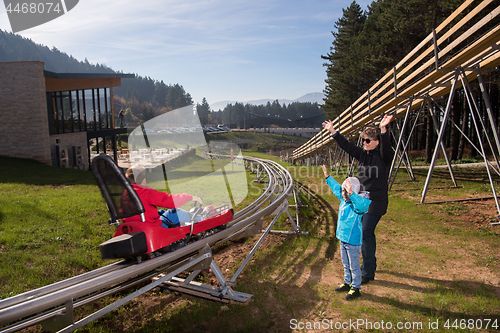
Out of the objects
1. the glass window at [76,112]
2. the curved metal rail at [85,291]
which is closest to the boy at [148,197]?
the curved metal rail at [85,291]

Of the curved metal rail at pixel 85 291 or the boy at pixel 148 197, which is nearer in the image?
the curved metal rail at pixel 85 291

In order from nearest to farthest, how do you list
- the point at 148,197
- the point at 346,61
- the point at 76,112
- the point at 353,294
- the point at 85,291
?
the point at 85,291, the point at 148,197, the point at 353,294, the point at 76,112, the point at 346,61

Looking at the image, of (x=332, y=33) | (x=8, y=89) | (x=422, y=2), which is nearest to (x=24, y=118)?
(x=8, y=89)

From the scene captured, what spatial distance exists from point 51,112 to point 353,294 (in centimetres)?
2325

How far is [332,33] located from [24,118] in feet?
125

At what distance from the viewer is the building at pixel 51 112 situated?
17.5 meters

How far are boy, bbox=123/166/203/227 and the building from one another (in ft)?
59.6

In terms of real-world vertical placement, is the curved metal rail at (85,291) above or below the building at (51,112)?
below

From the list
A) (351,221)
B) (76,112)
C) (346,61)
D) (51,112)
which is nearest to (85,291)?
(351,221)

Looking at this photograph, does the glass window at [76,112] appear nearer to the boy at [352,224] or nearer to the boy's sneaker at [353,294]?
the boy at [352,224]

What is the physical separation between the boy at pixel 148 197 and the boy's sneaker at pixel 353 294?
252 centimetres

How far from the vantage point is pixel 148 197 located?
3529 millimetres

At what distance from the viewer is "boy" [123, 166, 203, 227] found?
11.1 ft

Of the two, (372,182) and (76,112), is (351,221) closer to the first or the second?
(372,182)
